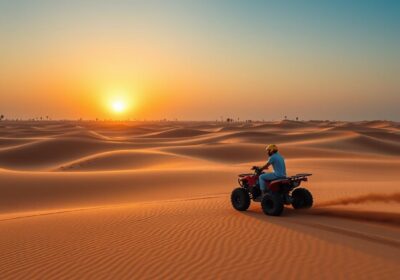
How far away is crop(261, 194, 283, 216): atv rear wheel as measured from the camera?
9.52 m

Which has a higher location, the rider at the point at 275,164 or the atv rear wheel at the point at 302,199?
the rider at the point at 275,164

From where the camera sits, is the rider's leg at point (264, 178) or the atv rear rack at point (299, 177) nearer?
the atv rear rack at point (299, 177)

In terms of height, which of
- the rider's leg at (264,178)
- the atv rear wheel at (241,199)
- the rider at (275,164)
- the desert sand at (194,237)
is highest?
the rider at (275,164)

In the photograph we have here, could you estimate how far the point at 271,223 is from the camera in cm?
883

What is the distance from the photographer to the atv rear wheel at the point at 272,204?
952 cm

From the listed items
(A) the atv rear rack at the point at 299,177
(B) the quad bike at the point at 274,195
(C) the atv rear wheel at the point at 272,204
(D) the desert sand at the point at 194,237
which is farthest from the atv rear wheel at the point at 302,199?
(C) the atv rear wheel at the point at 272,204

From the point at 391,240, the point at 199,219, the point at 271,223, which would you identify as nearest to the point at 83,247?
the point at 199,219

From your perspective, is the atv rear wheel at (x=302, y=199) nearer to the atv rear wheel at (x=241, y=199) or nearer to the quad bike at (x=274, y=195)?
the quad bike at (x=274, y=195)

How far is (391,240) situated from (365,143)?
3778cm

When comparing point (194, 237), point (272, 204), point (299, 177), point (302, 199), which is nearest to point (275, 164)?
point (299, 177)

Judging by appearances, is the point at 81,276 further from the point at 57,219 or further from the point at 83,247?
the point at 57,219

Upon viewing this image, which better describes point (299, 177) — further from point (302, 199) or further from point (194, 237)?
point (194, 237)

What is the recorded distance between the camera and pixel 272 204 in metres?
9.66

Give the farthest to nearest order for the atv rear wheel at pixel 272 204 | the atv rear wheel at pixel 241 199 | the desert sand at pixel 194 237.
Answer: the atv rear wheel at pixel 241 199 → the atv rear wheel at pixel 272 204 → the desert sand at pixel 194 237
